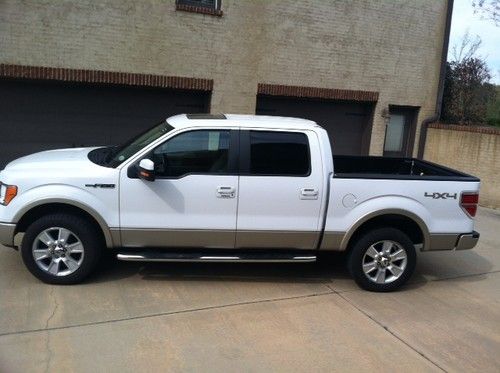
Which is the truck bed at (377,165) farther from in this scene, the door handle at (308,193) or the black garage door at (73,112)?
the black garage door at (73,112)

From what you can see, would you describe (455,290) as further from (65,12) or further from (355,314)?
(65,12)

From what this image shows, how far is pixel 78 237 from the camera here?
4973 mm

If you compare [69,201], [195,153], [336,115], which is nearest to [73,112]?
[69,201]

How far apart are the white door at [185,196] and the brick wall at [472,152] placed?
7.66 m

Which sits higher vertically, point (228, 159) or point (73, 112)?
point (73, 112)

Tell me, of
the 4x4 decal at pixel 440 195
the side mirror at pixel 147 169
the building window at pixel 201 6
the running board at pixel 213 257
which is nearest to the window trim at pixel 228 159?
the side mirror at pixel 147 169

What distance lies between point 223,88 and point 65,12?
10.2 ft

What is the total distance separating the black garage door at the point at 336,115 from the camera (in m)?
11.0

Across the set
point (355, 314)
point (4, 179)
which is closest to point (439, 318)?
point (355, 314)

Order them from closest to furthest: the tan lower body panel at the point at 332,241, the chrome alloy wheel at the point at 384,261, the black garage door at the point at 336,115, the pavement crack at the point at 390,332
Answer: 1. the pavement crack at the point at 390,332
2. the tan lower body panel at the point at 332,241
3. the chrome alloy wheel at the point at 384,261
4. the black garage door at the point at 336,115

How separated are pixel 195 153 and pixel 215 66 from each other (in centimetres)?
517

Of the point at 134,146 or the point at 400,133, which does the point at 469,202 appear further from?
the point at 400,133

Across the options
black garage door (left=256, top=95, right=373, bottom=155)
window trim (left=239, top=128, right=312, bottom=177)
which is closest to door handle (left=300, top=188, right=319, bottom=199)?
window trim (left=239, top=128, right=312, bottom=177)

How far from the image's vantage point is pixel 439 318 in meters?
4.98
